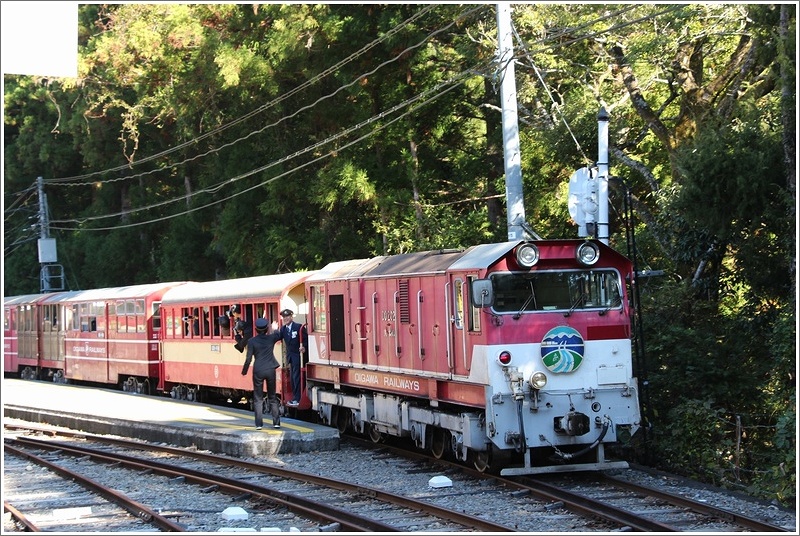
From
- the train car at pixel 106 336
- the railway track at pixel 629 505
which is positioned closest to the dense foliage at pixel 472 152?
the railway track at pixel 629 505

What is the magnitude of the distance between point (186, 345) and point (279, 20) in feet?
34.8

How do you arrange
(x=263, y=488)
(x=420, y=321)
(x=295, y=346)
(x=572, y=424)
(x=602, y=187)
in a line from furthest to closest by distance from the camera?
(x=295, y=346) < (x=602, y=187) < (x=420, y=321) < (x=263, y=488) < (x=572, y=424)

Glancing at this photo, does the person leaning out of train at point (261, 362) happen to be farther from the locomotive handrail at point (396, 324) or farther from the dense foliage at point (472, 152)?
the dense foliage at point (472, 152)

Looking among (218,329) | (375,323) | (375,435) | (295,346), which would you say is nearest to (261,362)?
(375,323)

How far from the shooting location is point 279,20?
31562 millimetres

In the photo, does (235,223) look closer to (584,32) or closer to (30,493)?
(584,32)

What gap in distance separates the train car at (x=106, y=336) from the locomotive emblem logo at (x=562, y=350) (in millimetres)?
17394

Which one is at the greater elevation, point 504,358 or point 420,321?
A: point 420,321

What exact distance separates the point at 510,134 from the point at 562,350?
5.73m

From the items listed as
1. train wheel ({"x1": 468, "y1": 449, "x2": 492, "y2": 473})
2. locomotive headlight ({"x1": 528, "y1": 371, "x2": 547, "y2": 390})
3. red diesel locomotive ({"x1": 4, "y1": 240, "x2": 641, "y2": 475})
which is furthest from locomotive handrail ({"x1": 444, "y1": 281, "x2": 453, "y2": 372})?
locomotive headlight ({"x1": 528, "y1": 371, "x2": 547, "y2": 390})

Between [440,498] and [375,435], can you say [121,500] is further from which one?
[375,435]

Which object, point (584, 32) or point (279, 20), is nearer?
point (584, 32)

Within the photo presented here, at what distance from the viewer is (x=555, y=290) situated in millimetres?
13719

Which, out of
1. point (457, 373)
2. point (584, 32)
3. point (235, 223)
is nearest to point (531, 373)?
point (457, 373)
